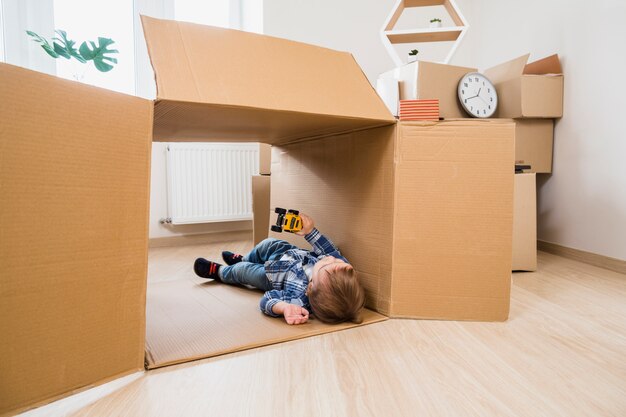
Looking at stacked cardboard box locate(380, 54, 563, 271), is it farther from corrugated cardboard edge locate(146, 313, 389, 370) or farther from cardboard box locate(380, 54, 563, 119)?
corrugated cardboard edge locate(146, 313, 389, 370)

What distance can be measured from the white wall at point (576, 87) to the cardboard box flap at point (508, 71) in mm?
277

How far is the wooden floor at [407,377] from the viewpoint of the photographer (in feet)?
2.01

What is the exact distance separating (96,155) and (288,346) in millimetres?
522

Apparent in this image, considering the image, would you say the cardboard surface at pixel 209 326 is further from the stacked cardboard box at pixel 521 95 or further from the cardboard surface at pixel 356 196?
the stacked cardboard box at pixel 521 95

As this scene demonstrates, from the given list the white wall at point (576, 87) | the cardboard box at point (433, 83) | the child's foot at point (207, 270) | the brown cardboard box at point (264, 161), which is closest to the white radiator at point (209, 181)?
the brown cardboard box at point (264, 161)

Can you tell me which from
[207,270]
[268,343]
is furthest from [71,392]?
[207,270]

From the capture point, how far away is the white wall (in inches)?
61.3

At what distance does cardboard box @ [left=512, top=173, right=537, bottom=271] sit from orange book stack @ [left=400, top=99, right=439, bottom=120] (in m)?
0.74

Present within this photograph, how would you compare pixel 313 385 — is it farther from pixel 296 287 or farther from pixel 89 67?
pixel 89 67

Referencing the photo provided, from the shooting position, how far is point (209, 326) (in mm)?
937

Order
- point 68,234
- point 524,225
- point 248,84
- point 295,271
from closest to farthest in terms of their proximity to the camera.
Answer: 1. point 68,234
2. point 248,84
3. point 295,271
4. point 524,225

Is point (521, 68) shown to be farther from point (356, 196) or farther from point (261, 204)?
point (261, 204)

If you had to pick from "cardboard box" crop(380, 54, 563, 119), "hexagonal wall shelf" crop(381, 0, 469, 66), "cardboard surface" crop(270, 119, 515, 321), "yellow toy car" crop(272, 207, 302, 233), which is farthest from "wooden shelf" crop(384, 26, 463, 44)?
"yellow toy car" crop(272, 207, 302, 233)

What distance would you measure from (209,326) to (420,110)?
2.45 feet
